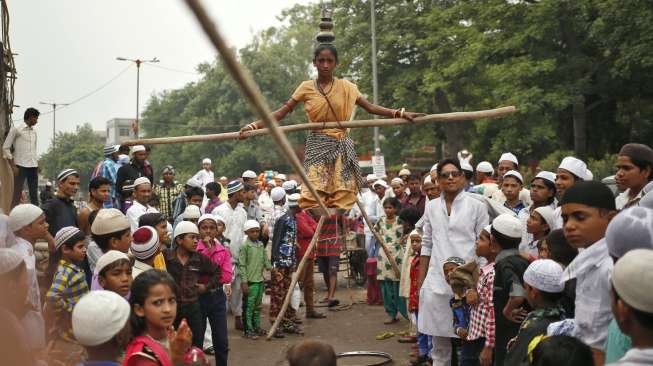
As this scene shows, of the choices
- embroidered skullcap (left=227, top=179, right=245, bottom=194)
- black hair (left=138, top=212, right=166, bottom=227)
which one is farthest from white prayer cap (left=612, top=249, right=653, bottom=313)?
embroidered skullcap (left=227, top=179, right=245, bottom=194)

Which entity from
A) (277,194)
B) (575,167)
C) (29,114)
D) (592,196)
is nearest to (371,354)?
(575,167)

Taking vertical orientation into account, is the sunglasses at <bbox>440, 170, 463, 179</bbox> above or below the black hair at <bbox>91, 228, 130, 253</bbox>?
above

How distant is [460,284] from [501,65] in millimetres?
17054

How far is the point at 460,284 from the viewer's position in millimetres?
4766

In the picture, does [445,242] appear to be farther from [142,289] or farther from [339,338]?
[339,338]

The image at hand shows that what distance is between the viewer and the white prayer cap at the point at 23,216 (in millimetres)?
4500

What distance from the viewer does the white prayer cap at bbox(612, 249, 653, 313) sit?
Result: 6.56 ft

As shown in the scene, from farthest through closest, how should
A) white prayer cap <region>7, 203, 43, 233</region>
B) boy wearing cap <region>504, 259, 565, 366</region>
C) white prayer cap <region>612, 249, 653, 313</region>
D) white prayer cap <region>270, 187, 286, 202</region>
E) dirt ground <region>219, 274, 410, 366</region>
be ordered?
1. white prayer cap <region>270, 187, 286, 202</region>
2. dirt ground <region>219, 274, 410, 366</region>
3. white prayer cap <region>7, 203, 43, 233</region>
4. boy wearing cap <region>504, 259, 565, 366</region>
5. white prayer cap <region>612, 249, 653, 313</region>

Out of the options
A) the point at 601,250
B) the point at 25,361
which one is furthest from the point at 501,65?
the point at 25,361

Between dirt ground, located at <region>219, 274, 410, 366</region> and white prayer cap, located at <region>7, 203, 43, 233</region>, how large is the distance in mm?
2731

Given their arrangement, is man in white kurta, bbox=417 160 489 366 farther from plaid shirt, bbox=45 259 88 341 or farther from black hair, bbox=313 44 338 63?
plaid shirt, bbox=45 259 88 341

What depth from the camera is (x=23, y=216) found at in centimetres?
457

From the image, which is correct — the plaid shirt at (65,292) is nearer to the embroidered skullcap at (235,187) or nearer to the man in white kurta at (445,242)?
the man in white kurta at (445,242)

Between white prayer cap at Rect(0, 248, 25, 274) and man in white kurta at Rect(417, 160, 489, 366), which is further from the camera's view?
man in white kurta at Rect(417, 160, 489, 366)
